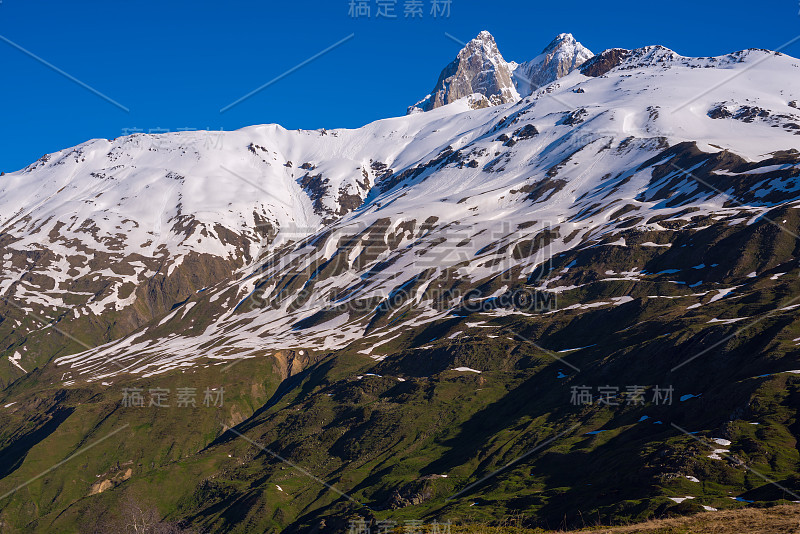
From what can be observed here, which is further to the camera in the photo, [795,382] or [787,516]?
[795,382]

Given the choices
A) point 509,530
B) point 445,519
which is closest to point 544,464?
point 445,519

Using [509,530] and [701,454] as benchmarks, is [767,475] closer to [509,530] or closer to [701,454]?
[701,454]

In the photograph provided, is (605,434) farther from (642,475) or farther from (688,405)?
(642,475)

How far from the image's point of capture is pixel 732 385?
592ft

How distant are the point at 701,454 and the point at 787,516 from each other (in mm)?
82006

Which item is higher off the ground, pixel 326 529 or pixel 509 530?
pixel 509 530

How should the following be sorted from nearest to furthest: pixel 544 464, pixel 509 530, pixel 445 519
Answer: pixel 509 530 → pixel 445 519 → pixel 544 464

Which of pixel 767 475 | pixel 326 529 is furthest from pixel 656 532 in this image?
pixel 326 529

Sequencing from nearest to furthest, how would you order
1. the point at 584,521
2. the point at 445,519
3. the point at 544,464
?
the point at 584,521 → the point at 445,519 → the point at 544,464

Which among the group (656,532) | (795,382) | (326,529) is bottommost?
(326,529)

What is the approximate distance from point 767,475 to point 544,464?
6685cm

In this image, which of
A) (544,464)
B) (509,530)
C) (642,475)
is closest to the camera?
(509,530)

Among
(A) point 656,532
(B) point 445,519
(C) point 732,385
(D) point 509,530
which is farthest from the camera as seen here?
(C) point 732,385

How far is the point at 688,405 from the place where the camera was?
186875 millimetres
